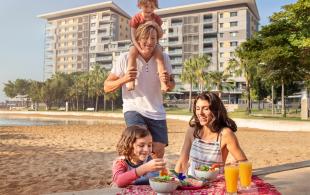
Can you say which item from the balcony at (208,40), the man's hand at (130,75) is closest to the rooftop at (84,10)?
the balcony at (208,40)

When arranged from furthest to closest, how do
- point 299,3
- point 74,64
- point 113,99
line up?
point 74,64
point 113,99
point 299,3

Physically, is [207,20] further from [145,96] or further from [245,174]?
[245,174]

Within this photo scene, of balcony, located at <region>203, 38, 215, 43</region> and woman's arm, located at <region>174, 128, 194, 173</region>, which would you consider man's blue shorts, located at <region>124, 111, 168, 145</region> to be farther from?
balcony, located at <region>203, 38, 215, 43</region>

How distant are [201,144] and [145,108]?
61cm

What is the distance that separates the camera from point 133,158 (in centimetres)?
237

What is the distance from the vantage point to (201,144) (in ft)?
9.91

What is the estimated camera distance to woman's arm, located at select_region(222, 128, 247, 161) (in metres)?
2.88

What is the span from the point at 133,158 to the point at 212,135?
2.97 ft

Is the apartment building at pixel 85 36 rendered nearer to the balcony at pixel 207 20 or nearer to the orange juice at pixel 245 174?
the balcony at pixel 207 20

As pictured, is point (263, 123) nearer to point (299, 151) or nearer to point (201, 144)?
point (299, 151)

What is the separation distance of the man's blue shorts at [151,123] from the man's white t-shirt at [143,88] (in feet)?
0.12

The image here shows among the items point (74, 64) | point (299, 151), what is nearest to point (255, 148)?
point (299, 151)

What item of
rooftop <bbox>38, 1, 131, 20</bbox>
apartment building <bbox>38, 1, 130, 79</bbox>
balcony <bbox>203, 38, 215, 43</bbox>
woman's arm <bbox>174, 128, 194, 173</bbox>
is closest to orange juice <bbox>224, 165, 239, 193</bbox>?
woman's arm <bbox>174, 128, 194, 173</bbox>

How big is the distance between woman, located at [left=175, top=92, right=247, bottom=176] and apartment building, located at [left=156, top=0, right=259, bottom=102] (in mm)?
74719
